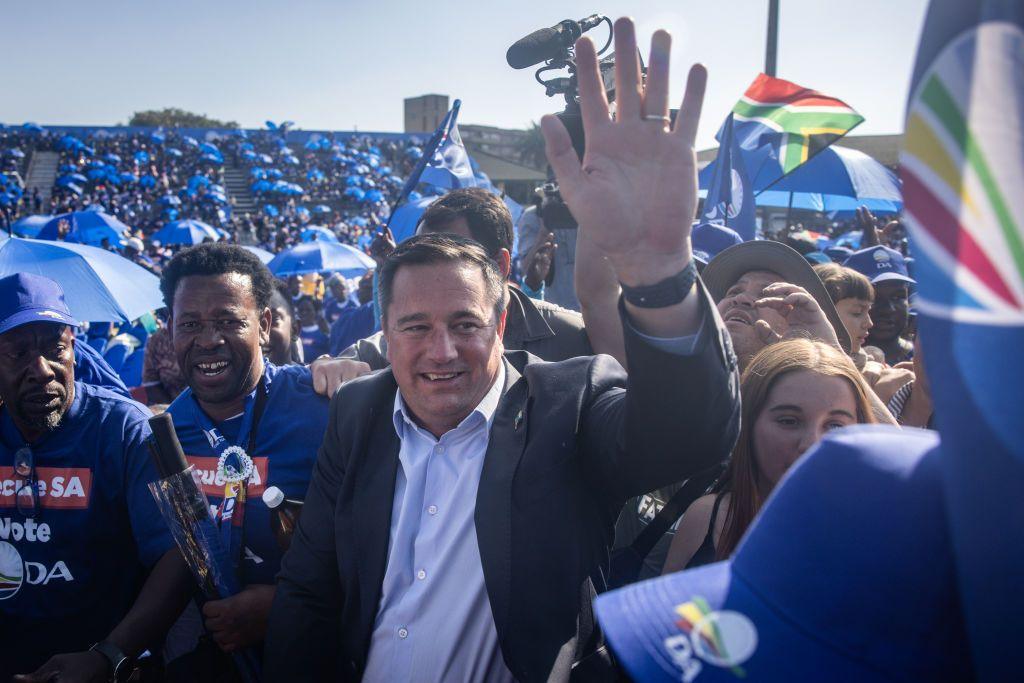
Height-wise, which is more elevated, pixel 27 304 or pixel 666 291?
pixel 666 291

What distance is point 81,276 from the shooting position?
4.54 m

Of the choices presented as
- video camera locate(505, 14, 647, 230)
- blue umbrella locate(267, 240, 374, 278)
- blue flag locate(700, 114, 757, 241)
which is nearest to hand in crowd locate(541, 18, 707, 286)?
video camera locate(505, 14, 647, 230)

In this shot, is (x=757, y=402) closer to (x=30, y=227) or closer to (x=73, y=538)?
(x=73, y=538)

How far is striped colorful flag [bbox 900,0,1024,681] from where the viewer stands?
0.59 meters

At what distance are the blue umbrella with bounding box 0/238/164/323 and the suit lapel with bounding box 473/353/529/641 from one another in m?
3.73

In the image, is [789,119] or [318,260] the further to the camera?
[318,260]

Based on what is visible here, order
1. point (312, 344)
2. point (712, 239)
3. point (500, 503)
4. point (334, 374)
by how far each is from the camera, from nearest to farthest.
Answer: point (500, 503)
point (334, 374)
point (712, 239)
point (312, 344)

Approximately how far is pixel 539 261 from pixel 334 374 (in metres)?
1.79

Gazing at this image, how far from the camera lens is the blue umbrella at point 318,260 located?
378 inches

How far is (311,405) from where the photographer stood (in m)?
2.69

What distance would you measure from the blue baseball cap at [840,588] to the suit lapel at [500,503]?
0.71 metres

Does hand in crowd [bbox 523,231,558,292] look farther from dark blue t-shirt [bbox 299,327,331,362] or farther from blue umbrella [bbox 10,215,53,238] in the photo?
blue umbrella [bbox 10,215,53,238]

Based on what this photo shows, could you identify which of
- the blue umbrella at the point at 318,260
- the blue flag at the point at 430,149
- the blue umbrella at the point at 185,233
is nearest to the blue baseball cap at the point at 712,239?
the blue flag at the point at 430,149

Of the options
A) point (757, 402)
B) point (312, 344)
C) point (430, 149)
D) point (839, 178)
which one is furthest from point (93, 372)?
point (839, 178)
